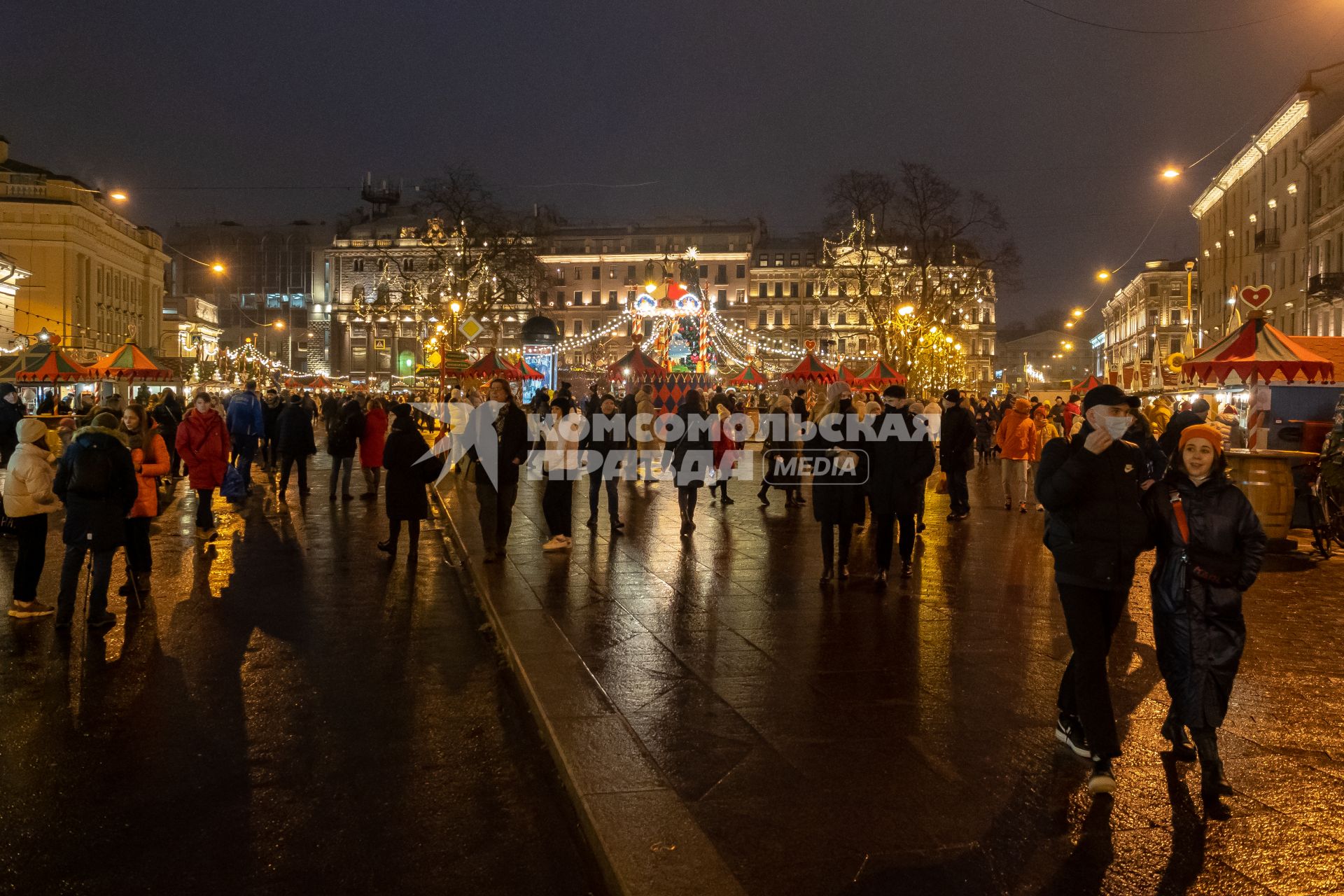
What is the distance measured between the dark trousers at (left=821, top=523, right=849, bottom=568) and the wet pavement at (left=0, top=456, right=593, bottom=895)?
122 inches

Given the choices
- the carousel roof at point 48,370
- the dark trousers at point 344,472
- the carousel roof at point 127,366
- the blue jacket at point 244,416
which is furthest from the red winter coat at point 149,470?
the carousel roof at point 127,366

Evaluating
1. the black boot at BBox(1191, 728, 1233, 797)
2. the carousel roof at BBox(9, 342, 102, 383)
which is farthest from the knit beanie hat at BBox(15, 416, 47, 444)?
the carousel roof at BBox(9, 342, 102, 383)

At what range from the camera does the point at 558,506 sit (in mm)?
11719

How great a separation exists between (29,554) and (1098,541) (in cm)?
763

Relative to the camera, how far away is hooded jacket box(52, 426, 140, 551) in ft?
25.8

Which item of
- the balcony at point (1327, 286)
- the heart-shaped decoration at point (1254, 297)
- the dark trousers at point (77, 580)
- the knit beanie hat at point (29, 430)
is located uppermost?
the balcony at point (1327, 286)

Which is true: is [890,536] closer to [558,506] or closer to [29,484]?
[558,506]

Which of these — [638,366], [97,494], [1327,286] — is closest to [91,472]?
[97,494]

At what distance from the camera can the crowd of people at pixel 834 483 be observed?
468 cm

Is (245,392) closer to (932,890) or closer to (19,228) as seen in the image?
(932,890)

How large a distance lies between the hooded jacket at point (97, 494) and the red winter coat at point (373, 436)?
9.32 metres

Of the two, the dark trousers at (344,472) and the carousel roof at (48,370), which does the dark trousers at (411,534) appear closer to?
the dark trousers at (344,472)

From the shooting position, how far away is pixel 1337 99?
4716cm

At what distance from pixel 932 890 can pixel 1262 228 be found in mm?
58369
